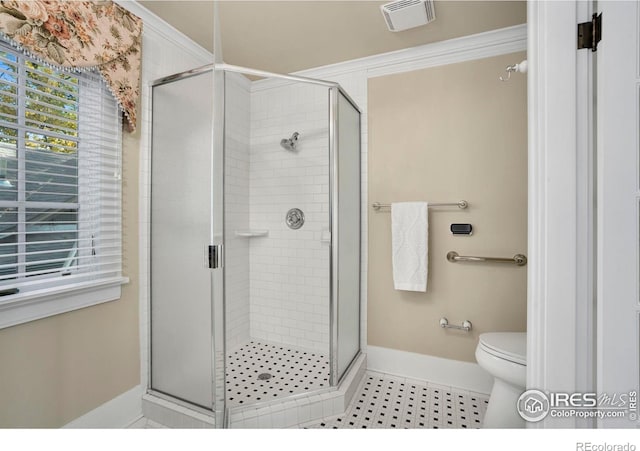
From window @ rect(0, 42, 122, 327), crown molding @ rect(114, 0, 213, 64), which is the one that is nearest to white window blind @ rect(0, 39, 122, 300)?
window @ rect(0, 42, 122, 327)

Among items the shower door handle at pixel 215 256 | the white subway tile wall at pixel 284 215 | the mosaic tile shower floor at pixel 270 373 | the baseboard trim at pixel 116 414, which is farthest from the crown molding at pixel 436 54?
the baseboard trim at pixel 116 414

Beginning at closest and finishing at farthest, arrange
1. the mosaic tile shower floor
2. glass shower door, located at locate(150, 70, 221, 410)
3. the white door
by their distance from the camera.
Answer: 1. the white door
2. glass shower door, located at locate(150, 70, 221, 410)
3. the mosaic tile shower floor

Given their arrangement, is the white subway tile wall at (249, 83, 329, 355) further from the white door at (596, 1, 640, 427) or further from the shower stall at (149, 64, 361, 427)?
the white door at (596, 1, 640, 427)

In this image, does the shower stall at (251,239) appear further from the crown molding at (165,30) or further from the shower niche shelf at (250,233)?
the crown molding at (165,30)

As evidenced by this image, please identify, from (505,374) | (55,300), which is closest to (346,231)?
(505,374)

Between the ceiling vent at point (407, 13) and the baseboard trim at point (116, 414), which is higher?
the ceiling vent at point (407, 13)

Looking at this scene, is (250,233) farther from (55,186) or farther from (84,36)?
(84,36)

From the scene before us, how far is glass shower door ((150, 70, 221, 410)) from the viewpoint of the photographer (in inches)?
55.8

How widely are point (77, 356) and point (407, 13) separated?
2.50 metres

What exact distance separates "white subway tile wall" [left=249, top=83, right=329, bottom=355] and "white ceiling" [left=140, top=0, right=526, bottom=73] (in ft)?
1.16

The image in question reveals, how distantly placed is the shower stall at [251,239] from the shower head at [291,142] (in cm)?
1

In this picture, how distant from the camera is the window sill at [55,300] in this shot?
119cm
